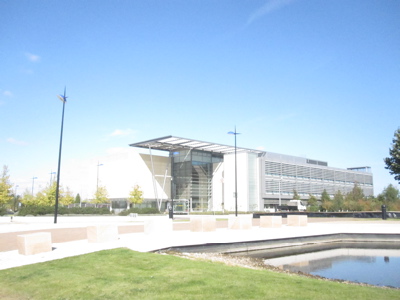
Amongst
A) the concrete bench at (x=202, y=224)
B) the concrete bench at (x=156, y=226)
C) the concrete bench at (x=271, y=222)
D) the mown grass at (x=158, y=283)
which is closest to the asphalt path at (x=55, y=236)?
the concrete bench at (x=156, y=226)

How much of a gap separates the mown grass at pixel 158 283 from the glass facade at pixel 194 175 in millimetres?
58846

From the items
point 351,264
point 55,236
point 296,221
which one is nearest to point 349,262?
point 351,264

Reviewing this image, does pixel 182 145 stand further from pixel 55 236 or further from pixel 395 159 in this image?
pixel 55 236

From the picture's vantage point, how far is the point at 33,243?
1198 cm

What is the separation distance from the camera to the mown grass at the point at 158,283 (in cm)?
695

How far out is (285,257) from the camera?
→ 1520cm

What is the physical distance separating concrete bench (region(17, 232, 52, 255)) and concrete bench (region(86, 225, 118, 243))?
1951 mm

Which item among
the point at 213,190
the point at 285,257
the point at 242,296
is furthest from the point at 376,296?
the point at 213,190

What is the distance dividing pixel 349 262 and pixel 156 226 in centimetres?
859

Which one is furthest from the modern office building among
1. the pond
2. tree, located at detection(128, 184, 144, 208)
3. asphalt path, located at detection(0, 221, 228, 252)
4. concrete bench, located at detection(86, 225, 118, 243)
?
concrete bench, located at detection(86, 225, 118, 243)

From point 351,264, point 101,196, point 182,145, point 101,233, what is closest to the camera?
point 351,264

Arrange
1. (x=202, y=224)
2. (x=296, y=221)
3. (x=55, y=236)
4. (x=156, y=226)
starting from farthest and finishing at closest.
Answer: (x=296, y=221)
(x=202, y=224)
(x=55, y=236)
(x=156, y=226)

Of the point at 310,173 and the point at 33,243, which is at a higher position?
the point at 310,173

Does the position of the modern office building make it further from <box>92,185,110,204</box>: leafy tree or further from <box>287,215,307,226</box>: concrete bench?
<box>287,215,307,226</box>: concrete bench
